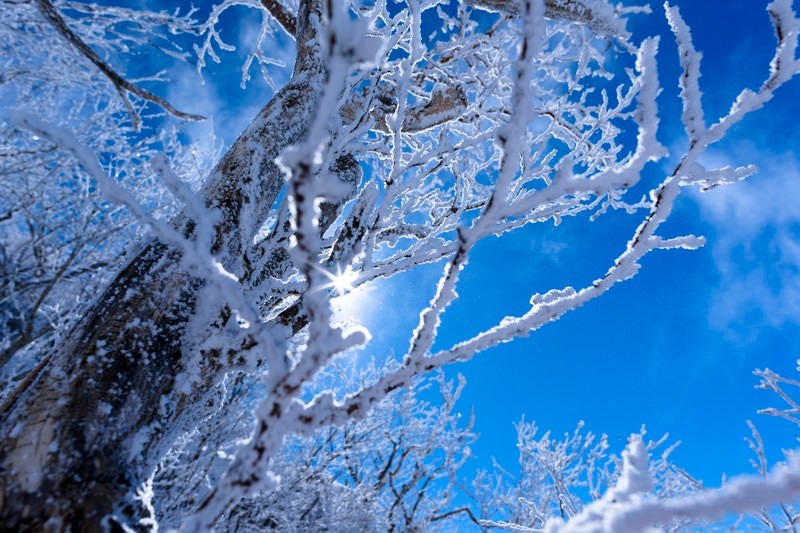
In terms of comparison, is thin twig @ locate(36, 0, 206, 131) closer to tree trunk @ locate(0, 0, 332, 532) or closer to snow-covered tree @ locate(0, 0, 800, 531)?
snow-covered tree @ locate(0, 0, 800, 531)

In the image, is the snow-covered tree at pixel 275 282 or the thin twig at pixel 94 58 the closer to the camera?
the snow-covered tree at pixel 275 282

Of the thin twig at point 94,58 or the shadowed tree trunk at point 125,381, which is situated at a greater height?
the thin twig at point 94,58

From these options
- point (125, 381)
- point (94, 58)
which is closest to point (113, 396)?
point (125, 381)

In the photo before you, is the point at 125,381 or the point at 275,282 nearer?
the point at 125,381

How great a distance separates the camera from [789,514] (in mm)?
2635

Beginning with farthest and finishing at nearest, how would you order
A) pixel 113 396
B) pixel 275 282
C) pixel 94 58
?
pixel 94 58 < pixel 275 282 < pixel 113 396

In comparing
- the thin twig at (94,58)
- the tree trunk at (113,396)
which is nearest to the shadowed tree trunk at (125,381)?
the tree trunk at (113,396)

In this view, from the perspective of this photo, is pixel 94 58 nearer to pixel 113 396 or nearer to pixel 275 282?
pixel 275 282

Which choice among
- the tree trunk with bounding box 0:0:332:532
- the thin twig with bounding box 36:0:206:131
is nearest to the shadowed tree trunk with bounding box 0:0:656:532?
the tree trunk with bounding box 0:0:332:532

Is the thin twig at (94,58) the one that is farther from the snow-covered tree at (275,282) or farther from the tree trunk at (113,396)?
the tree trunk at (113,396)

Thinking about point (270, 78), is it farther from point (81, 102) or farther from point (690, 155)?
point (81, 102)

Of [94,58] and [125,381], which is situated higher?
[94,58]

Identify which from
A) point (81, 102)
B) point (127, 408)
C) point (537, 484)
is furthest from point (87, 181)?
point (537, 484)

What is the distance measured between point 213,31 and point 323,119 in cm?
405
